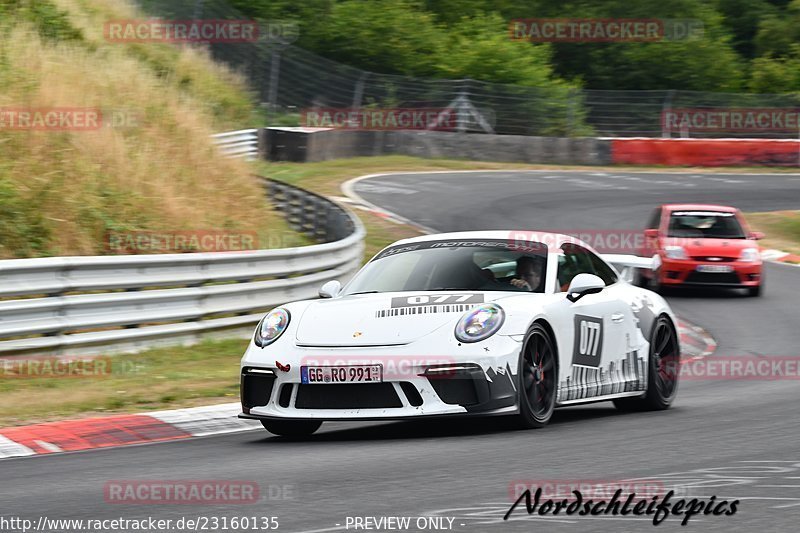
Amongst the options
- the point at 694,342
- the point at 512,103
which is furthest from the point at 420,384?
the point at 512,103

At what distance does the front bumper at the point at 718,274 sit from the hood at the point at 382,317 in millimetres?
11510

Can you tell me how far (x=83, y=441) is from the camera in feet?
27.1

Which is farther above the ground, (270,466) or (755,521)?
(755,521)

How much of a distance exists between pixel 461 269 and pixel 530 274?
0.47 m

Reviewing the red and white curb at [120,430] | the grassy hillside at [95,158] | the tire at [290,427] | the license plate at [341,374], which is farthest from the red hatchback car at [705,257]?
the license plate at [341,374]

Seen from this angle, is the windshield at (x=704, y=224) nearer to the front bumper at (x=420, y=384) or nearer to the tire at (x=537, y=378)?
the tire at (x=537, y=378)

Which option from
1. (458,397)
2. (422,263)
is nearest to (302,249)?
(422,263)

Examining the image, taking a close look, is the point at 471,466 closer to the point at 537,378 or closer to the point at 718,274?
the point at 537,378

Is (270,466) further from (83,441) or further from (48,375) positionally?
(48,375)

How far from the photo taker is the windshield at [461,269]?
28.9 feet

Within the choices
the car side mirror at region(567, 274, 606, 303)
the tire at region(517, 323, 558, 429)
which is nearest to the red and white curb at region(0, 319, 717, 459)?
the tire at region(517, 323, 558, 429)

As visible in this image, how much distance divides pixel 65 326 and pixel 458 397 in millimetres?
5021

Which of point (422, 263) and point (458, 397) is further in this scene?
point (422, 263)

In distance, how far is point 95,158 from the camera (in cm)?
1598
